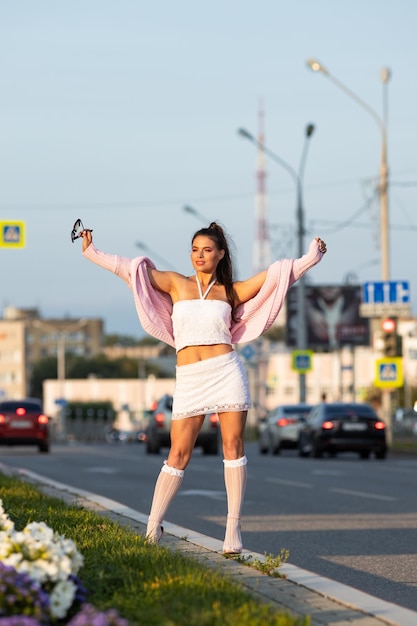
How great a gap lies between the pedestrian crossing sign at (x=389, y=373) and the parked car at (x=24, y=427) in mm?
9153

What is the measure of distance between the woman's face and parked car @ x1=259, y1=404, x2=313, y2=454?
31.8 meters

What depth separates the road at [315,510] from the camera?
1056 cm

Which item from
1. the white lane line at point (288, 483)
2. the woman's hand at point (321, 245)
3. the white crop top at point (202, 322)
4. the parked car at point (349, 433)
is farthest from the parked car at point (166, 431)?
the white crop top at point (202, 322)

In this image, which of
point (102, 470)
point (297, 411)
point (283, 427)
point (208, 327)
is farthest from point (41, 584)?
point (297, 411)

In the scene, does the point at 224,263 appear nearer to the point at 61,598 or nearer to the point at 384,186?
the point at 61,598

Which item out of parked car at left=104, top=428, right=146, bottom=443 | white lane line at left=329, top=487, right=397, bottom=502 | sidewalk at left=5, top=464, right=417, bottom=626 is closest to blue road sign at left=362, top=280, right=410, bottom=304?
white lane line at left=329, top=487, right=397, bottom=502

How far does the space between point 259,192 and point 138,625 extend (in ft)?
392

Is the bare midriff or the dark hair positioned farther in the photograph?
the dark hair

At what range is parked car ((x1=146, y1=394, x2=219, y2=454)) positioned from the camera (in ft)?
125

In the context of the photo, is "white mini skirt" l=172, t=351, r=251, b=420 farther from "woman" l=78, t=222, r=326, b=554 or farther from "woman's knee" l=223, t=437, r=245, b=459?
"woman's knee" l=223, t=437, r=245, b=459

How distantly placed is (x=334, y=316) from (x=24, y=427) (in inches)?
1172

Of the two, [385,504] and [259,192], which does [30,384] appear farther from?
[385,504]

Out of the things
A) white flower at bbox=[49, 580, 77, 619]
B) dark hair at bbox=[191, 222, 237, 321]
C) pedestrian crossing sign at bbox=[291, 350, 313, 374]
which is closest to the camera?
white flower at bbox=[49, 580, 77, 619]

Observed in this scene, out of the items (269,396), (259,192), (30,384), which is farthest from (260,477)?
(30,384)
